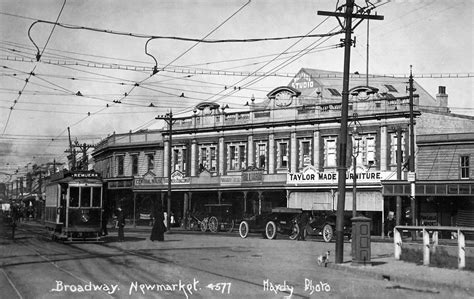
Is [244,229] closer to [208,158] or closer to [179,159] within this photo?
[208,158]

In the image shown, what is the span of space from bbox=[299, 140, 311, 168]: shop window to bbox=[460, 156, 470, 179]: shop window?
36.9ft

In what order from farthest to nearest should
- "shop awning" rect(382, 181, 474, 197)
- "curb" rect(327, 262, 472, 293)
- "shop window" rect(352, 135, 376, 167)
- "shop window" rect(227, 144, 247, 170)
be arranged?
1. "shop window" rect(227, 144, 247, 170)
2. "shop window" rect(352, 135, 376, 167)
3. "shop awning" rect(382, 181, 474, 197)
4. "curb" rect(327, 262, 472, 293)

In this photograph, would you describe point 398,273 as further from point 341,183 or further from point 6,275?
point 6,275

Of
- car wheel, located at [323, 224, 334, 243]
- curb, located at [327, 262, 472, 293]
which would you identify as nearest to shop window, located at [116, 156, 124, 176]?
car wheel, located at [323, 224, 334, 243]

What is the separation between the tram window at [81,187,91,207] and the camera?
23891 mm

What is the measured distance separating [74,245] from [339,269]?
37.9 feet

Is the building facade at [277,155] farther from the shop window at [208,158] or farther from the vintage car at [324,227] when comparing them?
the vintage car at [324,227]

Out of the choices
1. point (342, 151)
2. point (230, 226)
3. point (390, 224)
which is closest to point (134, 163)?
point (230, 226)

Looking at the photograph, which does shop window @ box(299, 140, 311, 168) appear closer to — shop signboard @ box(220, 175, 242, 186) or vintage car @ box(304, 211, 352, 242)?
shop signboard @ box(220, 175, 242, 186)

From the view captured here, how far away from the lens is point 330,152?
4259 centimetres

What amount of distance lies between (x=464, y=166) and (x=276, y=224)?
44.5 ft

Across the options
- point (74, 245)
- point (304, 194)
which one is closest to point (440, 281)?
point (74, 245)

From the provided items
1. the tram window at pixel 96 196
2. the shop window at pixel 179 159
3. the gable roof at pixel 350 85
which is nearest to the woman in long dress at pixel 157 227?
the tram window at pixel 96 196

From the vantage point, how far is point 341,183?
16.4 m
